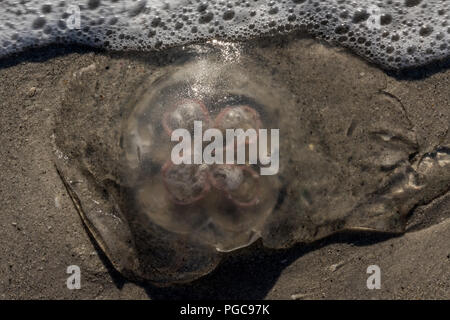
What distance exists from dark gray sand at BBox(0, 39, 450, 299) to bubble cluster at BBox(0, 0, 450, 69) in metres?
0.25

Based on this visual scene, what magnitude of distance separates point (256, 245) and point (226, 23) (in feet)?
5.28

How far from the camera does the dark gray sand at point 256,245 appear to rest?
2709 millimetres

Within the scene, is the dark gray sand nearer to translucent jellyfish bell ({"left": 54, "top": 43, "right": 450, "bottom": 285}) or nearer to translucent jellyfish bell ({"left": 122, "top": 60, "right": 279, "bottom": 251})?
translucent jellyfish bell ({"left": 54, "top": 43, "right": 450, "bottom": 285})

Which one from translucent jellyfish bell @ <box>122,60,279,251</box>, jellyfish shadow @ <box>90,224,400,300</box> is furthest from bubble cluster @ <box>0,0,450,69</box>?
jellyfish shadow @ <box>90,224,400,300</box>

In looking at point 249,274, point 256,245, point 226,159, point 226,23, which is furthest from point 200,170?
point 226,23

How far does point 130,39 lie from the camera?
290cm

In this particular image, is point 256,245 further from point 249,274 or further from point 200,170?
point 200,170

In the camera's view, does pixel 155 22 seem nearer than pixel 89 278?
No

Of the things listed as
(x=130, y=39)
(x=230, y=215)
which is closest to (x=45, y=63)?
(x=130, y=39)

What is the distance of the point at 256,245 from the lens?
8.75ft

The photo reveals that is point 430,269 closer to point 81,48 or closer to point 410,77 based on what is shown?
point 410,77

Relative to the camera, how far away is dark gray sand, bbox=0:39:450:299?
2709 mm

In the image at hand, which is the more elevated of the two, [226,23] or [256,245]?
[226,23]

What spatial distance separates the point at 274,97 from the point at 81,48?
1.46 meters
